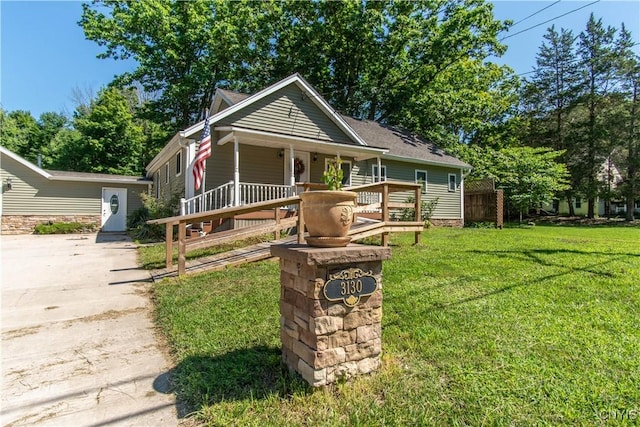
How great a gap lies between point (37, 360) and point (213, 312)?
63.8 inches

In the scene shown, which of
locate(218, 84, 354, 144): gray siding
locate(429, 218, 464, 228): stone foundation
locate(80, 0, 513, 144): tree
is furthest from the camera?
locate(80, 0, 513, 144): tree

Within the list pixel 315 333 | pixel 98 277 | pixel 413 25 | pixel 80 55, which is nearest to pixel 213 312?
pixel 315 333

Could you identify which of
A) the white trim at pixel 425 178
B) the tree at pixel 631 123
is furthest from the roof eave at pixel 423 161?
the tree at pixel 631 123

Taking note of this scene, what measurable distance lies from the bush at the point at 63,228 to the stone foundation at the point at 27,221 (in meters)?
0.36

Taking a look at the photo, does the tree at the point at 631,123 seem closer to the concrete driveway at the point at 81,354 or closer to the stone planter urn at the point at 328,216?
the stone planter urn at the point at 328,216

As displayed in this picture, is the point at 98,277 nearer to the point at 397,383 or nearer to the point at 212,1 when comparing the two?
the point at 397,383

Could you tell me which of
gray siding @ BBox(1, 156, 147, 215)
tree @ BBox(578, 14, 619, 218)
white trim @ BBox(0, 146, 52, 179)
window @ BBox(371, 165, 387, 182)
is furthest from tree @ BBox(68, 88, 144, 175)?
tree @ BBox(578, 14, 619, 218)

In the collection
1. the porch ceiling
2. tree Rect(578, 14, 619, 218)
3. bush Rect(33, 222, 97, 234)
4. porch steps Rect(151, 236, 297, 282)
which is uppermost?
tree Rect(578, 14, 619, 218)

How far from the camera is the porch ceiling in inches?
385

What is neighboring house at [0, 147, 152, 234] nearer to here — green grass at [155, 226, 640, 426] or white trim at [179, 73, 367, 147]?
white trim at [179, 73, 367, 147]

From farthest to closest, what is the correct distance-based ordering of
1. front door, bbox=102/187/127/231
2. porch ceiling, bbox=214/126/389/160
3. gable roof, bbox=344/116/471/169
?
front door, bbox=102/187/127/231
gable roof, bbox=344/116/471/169
porch ceiling, bbox=214/126/389/160

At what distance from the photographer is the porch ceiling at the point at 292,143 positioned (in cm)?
979

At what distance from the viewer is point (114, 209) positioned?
16797 mm

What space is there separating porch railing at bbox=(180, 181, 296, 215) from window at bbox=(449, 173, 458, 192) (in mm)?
9662
